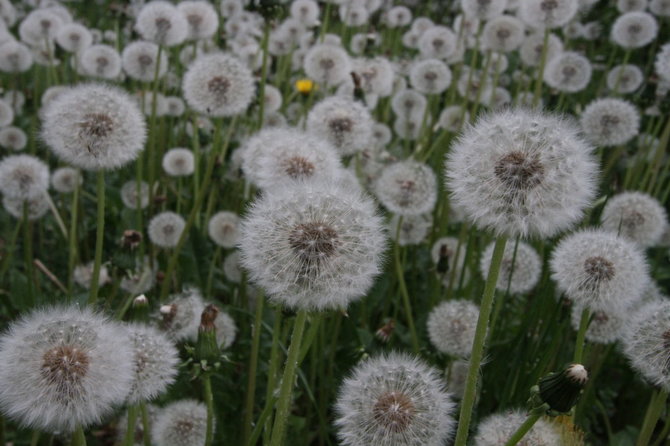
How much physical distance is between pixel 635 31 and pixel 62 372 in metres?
5.11

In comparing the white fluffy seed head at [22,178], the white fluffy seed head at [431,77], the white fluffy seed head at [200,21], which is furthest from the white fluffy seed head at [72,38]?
the white fluffy seed head at [431,77]

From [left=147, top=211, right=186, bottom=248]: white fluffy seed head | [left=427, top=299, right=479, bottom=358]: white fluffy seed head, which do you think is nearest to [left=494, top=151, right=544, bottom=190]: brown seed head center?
[left=427, top=299, right=479, bottom=358]: white fluffy seed head

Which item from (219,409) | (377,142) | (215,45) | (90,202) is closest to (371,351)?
(219,409)

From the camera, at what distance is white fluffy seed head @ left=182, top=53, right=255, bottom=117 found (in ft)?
11.4

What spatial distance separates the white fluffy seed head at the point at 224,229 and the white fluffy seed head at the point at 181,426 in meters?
1.27

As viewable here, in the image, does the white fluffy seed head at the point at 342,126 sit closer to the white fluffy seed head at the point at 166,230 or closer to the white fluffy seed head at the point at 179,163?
the white fluffy seed head at the point at 166,230

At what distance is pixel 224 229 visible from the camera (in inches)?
152

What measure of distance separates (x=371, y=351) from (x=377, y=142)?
7.84ft

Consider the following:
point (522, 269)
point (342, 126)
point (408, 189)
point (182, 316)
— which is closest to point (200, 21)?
point (342, 126)

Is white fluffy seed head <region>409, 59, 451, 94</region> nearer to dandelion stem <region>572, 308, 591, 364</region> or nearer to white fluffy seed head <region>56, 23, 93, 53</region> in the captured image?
white fluffy seed head <region>56, 23, 93, 53</region>

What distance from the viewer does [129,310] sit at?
3.22 metres

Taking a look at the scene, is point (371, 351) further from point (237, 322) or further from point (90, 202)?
point (90, 202)

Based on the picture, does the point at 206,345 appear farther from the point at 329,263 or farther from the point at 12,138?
the point at 12,138

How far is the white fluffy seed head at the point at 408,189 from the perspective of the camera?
3.54m
